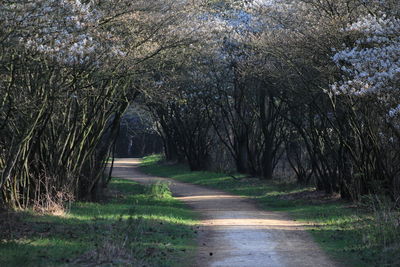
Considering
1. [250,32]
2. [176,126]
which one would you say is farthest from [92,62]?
[176,126]

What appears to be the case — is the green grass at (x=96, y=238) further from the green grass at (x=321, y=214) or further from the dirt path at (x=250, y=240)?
the green grass at (x=321, y=214)

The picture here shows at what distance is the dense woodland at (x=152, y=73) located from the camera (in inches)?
533

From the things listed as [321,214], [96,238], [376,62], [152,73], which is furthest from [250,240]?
[152,73]

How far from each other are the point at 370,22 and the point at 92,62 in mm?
6556

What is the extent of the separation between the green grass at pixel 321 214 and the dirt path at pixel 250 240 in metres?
0.39

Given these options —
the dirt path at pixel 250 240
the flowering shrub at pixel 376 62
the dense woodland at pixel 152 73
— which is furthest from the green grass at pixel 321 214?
the flowering shrub at pixel 376 62

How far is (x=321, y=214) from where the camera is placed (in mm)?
18516

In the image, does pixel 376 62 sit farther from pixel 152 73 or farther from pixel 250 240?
pixel 152 73

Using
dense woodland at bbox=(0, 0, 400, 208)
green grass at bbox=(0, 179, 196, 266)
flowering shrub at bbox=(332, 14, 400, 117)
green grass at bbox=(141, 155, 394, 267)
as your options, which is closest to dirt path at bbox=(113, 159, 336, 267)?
green grass at bbox=(141, 155, 394, 267)

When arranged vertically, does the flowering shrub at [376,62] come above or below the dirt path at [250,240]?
above

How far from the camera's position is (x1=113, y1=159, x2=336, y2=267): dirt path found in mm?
11086

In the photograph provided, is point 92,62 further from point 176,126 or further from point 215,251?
point 176,126

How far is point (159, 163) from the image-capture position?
160 ft

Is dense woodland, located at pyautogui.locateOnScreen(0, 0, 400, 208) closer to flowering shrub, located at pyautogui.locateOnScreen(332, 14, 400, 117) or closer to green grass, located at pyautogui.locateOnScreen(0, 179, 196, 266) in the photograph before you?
flowering shrub, located at pyautogui.locateOnScreen(332, 14, 400, 117)
